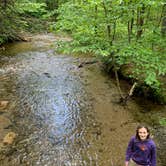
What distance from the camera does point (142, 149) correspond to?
5066mm

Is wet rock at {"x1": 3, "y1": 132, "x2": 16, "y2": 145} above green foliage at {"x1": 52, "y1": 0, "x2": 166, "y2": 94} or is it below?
below

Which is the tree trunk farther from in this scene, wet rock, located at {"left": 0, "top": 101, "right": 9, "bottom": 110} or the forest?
wet rock, located at {"left": 0, "top": 101, "right": 9, "bottom": 110}

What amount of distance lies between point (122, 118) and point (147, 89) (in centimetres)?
186

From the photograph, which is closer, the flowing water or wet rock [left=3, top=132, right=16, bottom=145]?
the flowing water

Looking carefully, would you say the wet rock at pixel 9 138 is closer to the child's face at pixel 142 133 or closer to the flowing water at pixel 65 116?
the flowing water at pixel 65 116

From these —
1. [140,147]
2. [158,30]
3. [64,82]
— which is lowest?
[64,82]

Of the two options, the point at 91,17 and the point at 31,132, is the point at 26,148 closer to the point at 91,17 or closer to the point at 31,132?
the point at 31,132

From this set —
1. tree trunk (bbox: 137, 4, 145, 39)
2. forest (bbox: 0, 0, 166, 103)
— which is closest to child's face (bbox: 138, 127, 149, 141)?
forest (bbox: 0, 0, 166, 103)

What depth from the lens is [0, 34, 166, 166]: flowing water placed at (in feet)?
23.6

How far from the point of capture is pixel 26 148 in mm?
7441

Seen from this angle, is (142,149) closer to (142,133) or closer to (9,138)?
(142,133)

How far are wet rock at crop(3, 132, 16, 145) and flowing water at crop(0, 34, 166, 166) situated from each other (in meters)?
0.11

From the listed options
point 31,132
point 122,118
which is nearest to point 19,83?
point 31,132

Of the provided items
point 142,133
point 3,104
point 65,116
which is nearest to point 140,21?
point 65,116
